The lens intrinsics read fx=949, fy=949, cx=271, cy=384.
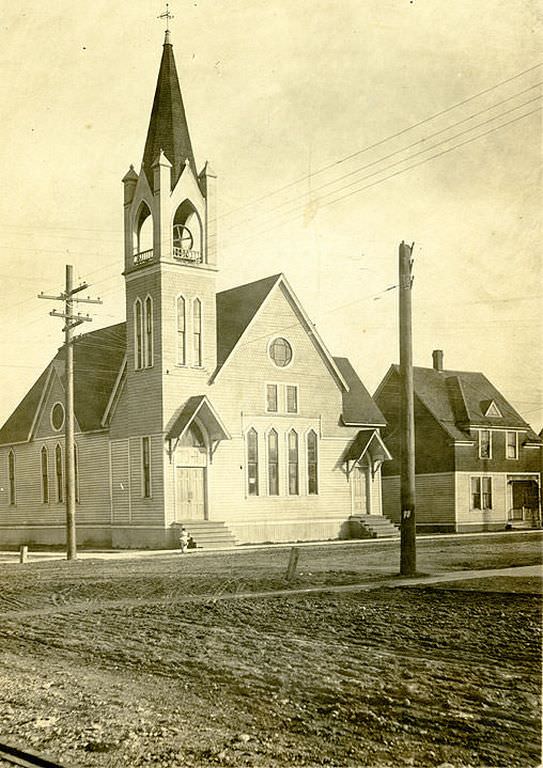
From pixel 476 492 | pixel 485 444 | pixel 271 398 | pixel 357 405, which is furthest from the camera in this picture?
pixel 485 444

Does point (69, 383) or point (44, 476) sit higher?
point (69, 383)

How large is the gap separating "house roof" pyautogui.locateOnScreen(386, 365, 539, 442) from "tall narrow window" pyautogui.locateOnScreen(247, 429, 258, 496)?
44.2 feet

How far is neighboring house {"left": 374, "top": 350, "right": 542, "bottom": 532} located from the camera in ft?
160

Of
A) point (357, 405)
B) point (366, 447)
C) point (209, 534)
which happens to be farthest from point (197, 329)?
point (357, 405)

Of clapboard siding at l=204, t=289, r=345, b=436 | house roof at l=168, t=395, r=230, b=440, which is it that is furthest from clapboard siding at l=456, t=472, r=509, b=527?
house roof at l=168, t=395, r=230, b=440

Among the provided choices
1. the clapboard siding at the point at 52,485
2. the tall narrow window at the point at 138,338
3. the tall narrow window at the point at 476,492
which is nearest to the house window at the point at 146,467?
the clapboard siding at the point at 52,485

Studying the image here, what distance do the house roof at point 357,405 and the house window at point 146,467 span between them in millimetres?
9904

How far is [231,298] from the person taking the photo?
4203 centimetres

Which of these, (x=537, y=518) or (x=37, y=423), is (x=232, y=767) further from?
(x=537, y=518)

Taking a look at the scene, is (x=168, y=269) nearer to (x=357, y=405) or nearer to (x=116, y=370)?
(x=116, y=370)

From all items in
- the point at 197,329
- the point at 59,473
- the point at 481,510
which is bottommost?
the point at 481,510

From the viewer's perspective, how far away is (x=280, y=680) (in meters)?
9.64

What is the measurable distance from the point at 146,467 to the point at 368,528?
10.9 m

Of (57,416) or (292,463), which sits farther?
(57,416)
